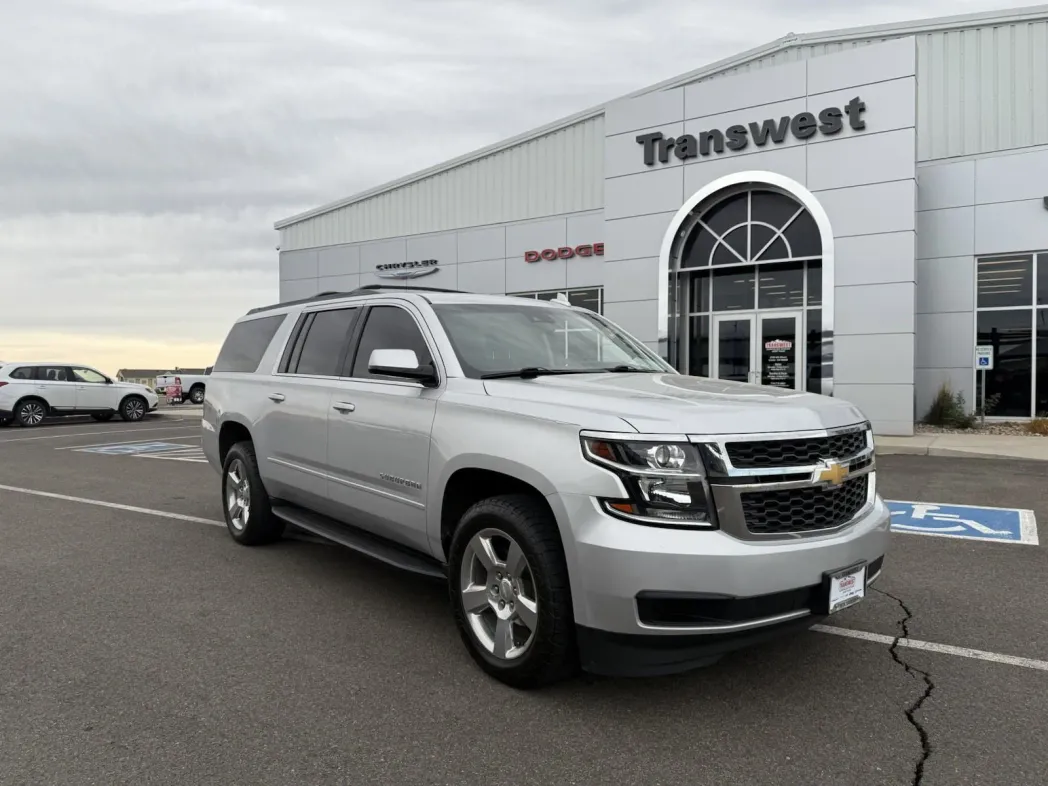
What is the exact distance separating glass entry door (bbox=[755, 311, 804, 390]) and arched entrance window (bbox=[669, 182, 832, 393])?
0.07ft

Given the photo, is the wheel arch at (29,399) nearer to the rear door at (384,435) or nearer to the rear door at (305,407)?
Result: the rear door at (305,407)

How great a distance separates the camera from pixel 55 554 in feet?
20.1

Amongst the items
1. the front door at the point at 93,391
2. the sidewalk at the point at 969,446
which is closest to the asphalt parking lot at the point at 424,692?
the sidewalk at the point at 969,446

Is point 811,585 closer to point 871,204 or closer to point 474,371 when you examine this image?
point 474,371

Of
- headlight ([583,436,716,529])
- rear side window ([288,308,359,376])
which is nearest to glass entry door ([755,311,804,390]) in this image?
rear side window ([288,308,359,376])

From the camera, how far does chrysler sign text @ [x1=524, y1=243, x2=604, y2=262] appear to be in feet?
73.4

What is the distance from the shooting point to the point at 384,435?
445 centimetres

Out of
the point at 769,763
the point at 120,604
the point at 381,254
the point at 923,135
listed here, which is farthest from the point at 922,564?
the point at 381,254

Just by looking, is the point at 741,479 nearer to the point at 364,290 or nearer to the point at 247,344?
the point at 364,290

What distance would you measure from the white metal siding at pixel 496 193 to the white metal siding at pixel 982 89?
824cm

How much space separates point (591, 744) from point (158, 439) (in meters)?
16.0

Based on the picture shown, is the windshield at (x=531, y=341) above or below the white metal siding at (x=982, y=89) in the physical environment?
below

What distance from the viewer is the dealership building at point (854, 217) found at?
16.0 meters

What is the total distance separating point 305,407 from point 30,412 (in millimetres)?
20497
